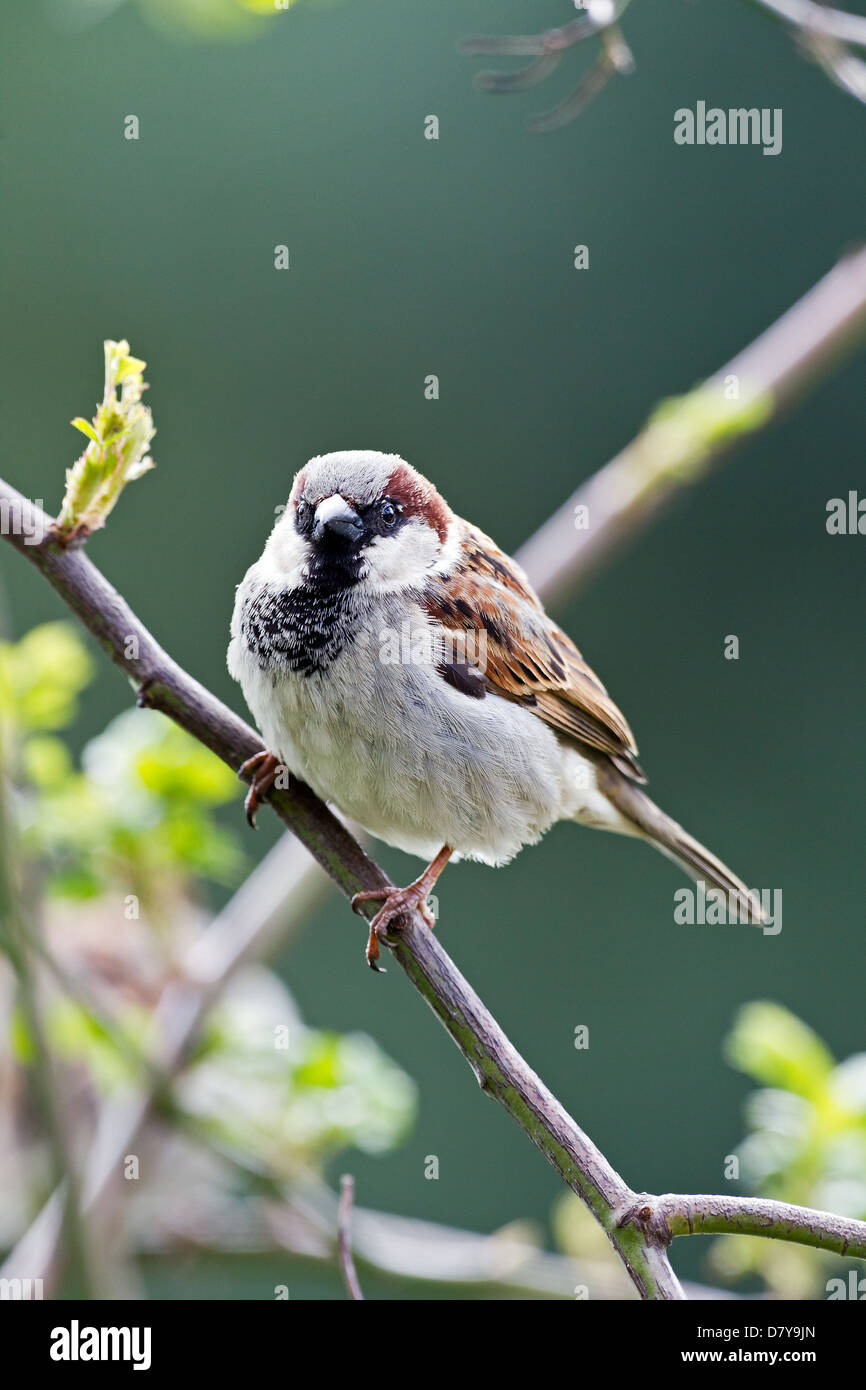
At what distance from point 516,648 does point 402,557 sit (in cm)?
31

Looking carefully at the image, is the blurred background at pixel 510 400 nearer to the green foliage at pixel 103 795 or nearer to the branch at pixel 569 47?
the green foliage at pixel 103 795

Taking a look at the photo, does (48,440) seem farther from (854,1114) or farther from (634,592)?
(854,1114)

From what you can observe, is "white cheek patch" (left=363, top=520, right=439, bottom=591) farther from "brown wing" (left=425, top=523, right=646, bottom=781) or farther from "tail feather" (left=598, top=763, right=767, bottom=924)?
"tail feather" (left=598, top=763, right=767, bottom=924)

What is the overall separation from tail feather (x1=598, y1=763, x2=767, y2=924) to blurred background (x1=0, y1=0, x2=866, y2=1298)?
5.86 feet

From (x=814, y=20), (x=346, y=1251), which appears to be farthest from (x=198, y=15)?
(x=346, y=1251)

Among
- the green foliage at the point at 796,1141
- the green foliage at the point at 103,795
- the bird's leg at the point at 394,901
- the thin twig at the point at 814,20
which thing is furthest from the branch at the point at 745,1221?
the thin twig at the point at 814,20

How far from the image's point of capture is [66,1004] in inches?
80.1

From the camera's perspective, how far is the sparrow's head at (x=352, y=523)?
2041 mm

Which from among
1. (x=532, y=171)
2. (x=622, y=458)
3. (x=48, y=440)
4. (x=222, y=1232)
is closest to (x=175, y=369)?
(x=48, y=440)

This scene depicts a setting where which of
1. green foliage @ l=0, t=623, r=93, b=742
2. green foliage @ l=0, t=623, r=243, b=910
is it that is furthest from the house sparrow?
green foliage @ l=0, t=623, r=93, b=742

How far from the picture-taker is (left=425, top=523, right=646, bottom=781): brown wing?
226 centimetres

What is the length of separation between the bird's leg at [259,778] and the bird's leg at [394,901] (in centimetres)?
26
